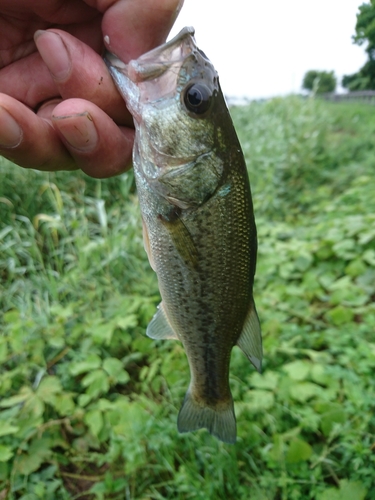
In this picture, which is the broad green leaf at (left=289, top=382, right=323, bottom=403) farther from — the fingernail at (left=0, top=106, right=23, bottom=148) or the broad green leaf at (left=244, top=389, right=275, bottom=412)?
the fingernail at (left=0, top=106, right=23, bottom=148)

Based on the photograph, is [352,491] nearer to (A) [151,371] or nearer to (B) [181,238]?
(A) [151,371]

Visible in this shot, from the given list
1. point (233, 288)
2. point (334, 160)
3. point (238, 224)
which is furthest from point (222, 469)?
point (334, 160)

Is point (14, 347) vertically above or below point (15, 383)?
above

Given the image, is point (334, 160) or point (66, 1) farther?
point (334, 160)

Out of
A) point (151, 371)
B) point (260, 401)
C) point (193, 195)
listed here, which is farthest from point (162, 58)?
point (151, 371)

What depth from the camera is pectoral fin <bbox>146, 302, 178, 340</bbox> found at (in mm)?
1756

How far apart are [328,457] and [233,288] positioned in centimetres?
118

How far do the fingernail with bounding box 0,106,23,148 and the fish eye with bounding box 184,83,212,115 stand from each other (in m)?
0.58

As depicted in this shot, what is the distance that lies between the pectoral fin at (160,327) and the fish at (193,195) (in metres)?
0.08

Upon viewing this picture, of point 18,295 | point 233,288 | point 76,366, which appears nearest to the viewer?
point 233,288

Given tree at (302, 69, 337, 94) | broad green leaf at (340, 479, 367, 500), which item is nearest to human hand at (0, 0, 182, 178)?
broad green leaf at (340, 479, 367, 500)

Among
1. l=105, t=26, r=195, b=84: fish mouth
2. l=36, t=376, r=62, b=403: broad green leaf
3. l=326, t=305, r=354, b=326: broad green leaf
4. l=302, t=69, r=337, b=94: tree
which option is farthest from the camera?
l=302, t=69, r=337, b=94: tree

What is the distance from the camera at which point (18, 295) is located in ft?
11.5

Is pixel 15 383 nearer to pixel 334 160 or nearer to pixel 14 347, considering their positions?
pixel 14 347
